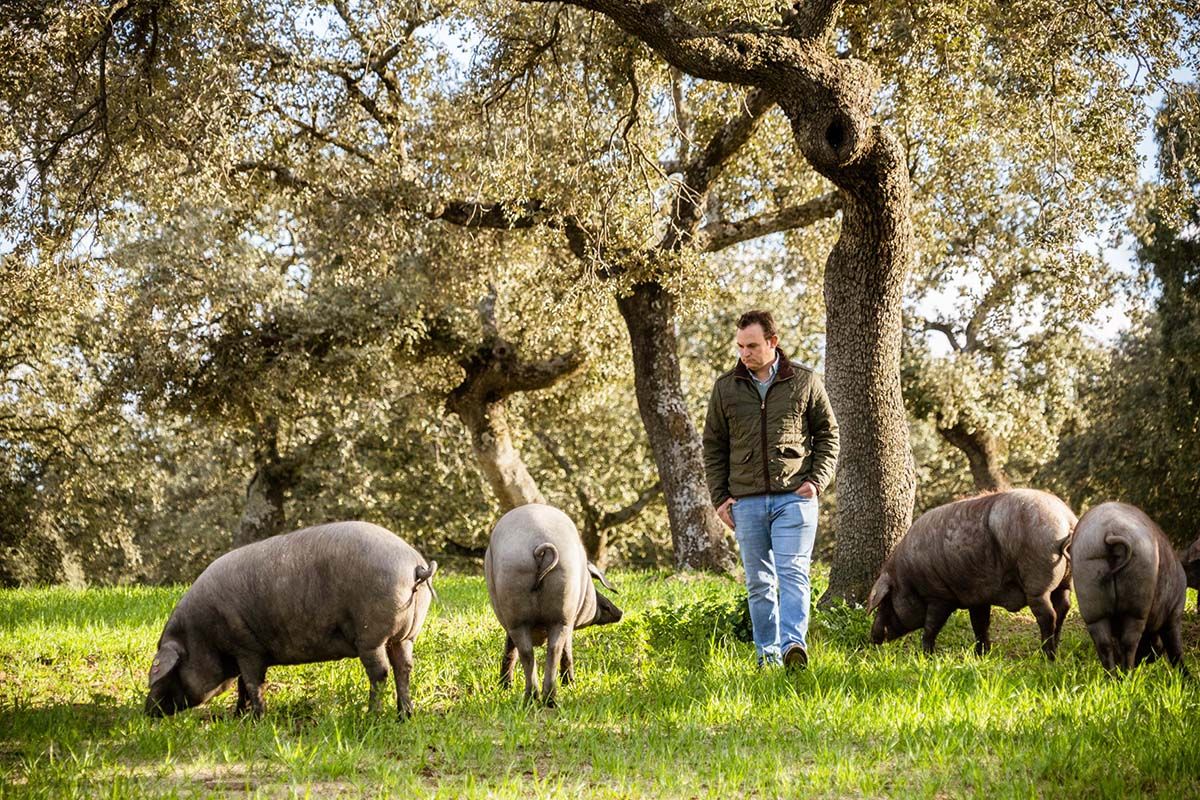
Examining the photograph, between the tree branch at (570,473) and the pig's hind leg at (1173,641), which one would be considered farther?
the tree branch at (570,473)

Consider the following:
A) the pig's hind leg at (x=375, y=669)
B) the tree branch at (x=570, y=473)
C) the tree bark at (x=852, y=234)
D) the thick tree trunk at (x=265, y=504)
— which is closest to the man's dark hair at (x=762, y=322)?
Result: the tree bark at (x=852, y=234)

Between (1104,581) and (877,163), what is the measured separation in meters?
4.12

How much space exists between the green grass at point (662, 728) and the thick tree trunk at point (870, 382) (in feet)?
3.56

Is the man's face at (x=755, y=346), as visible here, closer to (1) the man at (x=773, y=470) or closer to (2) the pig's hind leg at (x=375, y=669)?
(1) the man at (x=773, y=470)

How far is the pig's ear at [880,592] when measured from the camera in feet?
26.0

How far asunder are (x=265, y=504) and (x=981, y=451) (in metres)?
18.9

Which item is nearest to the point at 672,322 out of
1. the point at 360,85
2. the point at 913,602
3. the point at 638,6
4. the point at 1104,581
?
the point at 360,85

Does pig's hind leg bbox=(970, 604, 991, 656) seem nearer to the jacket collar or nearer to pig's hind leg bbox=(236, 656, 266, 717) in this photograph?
the jacket collar

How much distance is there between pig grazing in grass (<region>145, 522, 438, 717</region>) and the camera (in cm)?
597

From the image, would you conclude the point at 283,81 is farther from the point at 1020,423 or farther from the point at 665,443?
the point at 1020,423

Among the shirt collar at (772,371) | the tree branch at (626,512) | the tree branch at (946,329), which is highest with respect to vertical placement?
the tree branch at (946,329)

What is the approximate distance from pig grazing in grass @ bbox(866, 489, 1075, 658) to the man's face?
88.4 inches

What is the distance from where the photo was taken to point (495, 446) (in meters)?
21.3

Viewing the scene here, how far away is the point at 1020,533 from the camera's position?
7.38m
